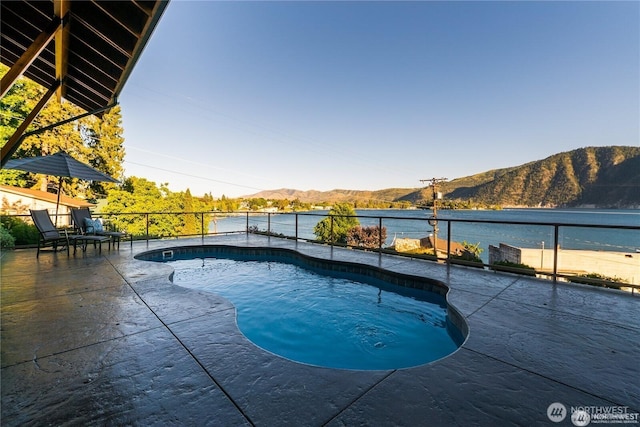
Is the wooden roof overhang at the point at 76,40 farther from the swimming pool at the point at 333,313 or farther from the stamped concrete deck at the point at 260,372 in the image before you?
the swimming pool at the point at 333,313

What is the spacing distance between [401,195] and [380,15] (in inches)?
1826

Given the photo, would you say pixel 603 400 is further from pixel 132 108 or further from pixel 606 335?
pixel 132 108

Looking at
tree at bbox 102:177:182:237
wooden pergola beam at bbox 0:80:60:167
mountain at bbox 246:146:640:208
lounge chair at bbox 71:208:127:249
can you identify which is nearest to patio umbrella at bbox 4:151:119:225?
lounge chair at bbox 71:208:127:249

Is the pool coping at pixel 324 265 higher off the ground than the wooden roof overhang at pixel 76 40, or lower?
lower

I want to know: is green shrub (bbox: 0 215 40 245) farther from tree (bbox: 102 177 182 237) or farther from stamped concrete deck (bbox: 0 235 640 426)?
tree (bbox: 102 177 182 237)

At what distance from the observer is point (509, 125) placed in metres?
24.0

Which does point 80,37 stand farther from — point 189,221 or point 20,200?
point 189,221

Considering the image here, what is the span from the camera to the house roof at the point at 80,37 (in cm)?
239

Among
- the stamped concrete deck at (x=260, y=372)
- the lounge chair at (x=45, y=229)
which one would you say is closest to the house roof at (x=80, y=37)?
the stamped concrete deck at (x=260, y=372)

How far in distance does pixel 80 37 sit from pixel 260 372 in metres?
3.88

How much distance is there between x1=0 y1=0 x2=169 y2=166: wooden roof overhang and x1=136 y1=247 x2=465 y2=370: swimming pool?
3196mm

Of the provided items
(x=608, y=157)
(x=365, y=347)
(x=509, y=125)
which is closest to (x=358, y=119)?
(x=509, y=125)

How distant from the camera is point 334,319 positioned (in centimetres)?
345

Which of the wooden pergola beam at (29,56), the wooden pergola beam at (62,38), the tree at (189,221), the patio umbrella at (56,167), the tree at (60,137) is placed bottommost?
the tree at (189,221)
